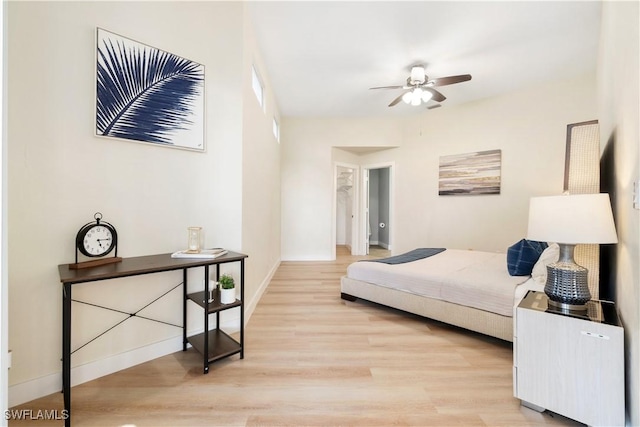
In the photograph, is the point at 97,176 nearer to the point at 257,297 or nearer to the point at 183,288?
the point at 183,288

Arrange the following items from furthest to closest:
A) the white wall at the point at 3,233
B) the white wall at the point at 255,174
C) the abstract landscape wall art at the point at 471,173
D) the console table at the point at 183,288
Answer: the abstract landscape wall art at the point at 471,173 → the white wall at the point at 255,174 → the console table at the point at 183,288 → the white wall at the point at 3,233

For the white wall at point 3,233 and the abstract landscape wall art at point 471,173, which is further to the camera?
the abstract landscape wall art at point 471,173

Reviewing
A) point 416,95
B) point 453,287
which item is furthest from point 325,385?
point 416,95

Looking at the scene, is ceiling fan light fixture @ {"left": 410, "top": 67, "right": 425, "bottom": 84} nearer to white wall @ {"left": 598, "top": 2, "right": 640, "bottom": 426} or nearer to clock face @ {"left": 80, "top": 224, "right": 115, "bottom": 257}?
white wall @ {"left": 598, "top": 2, "right": 640, "bottom": 426}

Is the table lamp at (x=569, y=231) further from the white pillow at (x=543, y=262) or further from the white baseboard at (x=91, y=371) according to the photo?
the white baseboard at (x=91, y=371)

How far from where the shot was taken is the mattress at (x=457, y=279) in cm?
214

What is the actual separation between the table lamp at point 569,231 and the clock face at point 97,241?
2.56 m

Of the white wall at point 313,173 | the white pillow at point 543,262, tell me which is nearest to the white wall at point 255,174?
the white wall at point 313,173

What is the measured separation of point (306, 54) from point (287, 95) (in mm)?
1249

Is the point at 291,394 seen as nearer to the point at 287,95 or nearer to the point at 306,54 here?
the point at 306,54

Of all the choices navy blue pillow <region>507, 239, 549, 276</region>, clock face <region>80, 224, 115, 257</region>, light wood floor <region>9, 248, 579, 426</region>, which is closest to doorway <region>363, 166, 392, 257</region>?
navy blue pillow <region>507, 239, 549, 276</region>

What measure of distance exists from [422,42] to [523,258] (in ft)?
8.05

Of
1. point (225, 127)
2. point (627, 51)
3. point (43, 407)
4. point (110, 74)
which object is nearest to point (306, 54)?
point (225, 127)

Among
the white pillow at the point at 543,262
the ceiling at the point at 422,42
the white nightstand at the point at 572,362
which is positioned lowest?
the white nightstand at the point at 572,362
